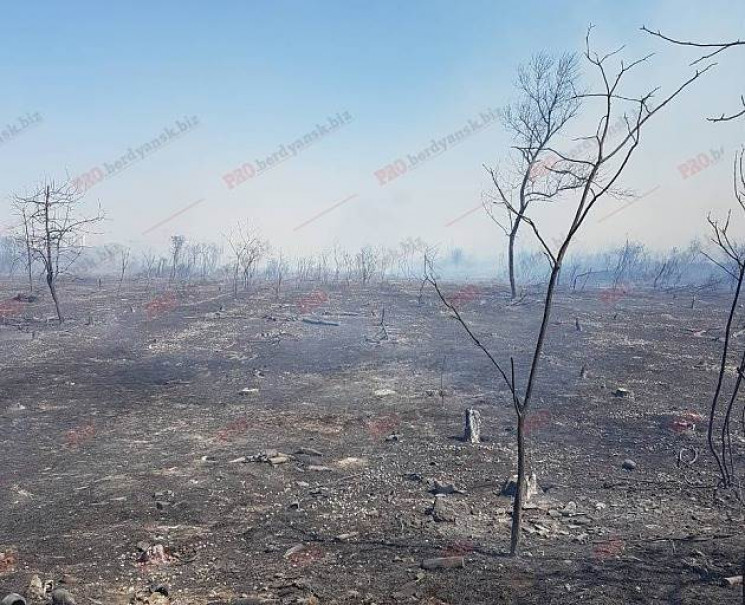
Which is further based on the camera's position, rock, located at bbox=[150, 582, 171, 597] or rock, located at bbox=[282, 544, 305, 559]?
rock, located at bbox=[282, 544, 305, 559]

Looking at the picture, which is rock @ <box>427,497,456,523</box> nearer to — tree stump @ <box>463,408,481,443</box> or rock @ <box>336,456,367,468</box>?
rock @ <box>336,456,367,468</box>

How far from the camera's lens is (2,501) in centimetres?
623

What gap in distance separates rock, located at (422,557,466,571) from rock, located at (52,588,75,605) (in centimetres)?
304

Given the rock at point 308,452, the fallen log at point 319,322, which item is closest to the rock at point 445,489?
the rock at point 308,452

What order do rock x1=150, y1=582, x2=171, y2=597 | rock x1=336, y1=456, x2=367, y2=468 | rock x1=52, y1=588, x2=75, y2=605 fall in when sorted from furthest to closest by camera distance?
rock x1=336, y1=456, x2=367, y2=468, rock x1=150, y1=582, x2=171, y2=597, rock x1=52, y1=588, x2=75, y2=605

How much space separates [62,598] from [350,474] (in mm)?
3859

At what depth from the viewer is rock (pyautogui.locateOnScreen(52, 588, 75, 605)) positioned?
13.3 feet

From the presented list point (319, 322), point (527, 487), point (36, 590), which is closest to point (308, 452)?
point (527, 487)

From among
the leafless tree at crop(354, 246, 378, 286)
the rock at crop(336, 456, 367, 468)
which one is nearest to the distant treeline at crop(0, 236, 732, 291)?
the leafless tree at crop(354, 246, 378, 286)

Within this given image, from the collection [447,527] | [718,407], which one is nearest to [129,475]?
[447,527]

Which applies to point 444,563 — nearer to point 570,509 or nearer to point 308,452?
point 570,509

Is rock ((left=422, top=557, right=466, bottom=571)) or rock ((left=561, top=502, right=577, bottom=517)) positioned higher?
rock ((left=422, top=557, right=466, bottom=571))

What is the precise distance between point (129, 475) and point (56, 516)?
129cm

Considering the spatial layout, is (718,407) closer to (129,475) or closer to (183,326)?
(129,475)
